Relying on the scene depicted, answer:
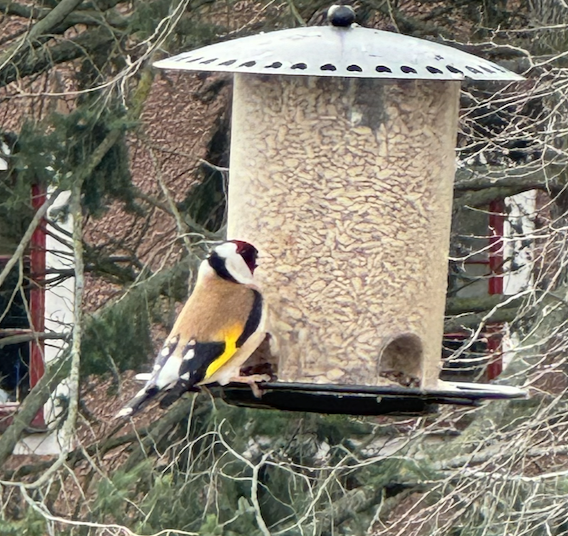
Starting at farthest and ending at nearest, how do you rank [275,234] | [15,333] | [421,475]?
[15,333] < [421,475] < [275,234]

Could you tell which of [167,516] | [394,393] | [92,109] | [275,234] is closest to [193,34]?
[92,109]

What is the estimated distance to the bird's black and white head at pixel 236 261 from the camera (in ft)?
12.7

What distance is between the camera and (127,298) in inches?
255

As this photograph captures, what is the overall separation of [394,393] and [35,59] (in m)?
3.51

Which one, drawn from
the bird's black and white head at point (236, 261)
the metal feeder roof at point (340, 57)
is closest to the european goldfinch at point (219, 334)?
the bird's black and white head at point (236, 261)

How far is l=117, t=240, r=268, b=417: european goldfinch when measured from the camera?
12.4ft

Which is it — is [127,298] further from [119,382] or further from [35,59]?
[35,59]

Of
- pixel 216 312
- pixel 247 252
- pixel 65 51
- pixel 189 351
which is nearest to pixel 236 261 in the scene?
pixel 247 252

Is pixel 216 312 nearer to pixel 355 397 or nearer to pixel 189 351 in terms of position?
pixel 189 351

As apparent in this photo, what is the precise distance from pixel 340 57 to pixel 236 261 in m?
0.62

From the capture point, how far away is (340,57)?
3.64 m

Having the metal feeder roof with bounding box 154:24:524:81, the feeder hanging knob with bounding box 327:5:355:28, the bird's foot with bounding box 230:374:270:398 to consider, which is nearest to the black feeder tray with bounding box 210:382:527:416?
the bird's foot with bounding box 230:374:270:398

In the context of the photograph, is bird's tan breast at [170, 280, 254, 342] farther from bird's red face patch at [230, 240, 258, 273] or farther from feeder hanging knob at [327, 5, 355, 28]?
feeder hanging knob at [327, 5, 355, 28]

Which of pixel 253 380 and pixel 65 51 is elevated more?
pixel 65 51
